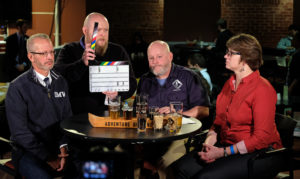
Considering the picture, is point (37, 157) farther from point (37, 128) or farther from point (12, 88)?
point (12, 88)

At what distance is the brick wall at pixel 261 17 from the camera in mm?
10945

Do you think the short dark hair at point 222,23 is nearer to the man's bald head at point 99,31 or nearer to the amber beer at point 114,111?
the man's bald head at point 99,31

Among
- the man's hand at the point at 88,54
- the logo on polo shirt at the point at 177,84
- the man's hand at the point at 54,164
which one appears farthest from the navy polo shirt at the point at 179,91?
the man's hand at the point at 54,164

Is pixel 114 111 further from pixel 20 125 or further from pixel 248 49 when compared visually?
pixel 248 49

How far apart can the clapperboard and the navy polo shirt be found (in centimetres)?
41

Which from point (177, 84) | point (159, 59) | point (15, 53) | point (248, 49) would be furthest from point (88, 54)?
point (15, 53)

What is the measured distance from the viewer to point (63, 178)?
2.90 m

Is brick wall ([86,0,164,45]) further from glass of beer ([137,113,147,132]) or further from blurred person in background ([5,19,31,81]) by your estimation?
glass of beer ([137,113,147,132])

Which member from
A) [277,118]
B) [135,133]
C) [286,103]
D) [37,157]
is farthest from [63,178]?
[286,103]

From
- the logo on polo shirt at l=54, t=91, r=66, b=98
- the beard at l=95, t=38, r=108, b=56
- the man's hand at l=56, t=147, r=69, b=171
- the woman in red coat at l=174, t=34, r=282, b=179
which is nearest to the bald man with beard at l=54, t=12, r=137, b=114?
the beard at l=95, t=38, r=108, b=56

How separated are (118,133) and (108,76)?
2.01 feet

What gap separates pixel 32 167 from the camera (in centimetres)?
272

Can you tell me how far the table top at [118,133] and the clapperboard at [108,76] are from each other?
1.06 ft

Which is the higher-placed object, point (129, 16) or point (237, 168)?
point (129, 16)
